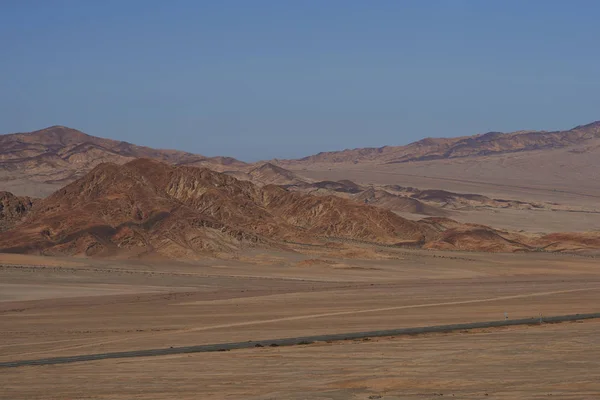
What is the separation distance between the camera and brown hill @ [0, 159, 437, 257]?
66750 millimetres

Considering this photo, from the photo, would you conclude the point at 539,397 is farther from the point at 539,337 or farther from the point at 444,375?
the point at 539,337

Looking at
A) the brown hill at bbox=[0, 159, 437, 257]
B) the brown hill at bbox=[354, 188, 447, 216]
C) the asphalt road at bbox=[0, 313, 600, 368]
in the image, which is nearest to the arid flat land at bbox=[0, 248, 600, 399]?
the asphalt road at bbox=[0, 313, 600, 368]

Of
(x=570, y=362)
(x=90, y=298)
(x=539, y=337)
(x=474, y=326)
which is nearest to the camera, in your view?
(x=570, y=362)

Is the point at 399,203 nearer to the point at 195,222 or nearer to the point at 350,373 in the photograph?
the point at 195,222

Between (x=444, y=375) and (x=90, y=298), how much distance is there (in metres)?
25.3

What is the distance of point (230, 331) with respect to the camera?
3288 cm

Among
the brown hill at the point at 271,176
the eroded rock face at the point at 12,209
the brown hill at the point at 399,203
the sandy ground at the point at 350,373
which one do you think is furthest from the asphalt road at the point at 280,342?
the brown hill at the point at 271,176

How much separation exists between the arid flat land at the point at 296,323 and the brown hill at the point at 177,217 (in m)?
3.94

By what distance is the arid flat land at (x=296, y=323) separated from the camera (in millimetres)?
21984

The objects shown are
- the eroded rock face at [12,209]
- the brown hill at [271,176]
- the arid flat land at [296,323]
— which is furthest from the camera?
the brown hill at [271,176]

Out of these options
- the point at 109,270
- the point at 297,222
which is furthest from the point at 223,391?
the point at 297,222

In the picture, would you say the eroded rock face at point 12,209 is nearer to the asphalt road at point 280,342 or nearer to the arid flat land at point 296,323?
the arid flat land at point 296,323

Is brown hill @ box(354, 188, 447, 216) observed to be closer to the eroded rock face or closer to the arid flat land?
the eroded rock face

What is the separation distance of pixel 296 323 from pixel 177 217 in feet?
124
